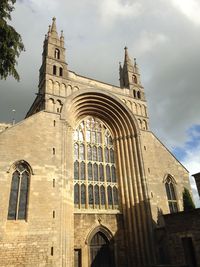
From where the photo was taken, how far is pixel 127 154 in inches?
866

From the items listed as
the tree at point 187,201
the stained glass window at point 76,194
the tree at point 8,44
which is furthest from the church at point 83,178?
the tree at point 8,44

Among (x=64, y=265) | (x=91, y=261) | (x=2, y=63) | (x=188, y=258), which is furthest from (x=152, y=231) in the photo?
(x=2, y=63)

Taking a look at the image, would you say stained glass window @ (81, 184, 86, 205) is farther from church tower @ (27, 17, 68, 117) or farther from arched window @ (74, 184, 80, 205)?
church tower @ (27, 17, 68, 117)

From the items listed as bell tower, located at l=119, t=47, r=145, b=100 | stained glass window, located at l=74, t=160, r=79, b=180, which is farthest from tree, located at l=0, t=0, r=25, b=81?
bell tower, located at l=119, t=47, r=145, b=100

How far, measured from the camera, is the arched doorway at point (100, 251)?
1739 centimetres

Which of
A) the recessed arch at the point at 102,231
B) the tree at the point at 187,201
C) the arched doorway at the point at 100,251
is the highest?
the tree at the point at 187,201

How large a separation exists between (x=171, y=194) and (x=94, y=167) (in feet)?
24.0

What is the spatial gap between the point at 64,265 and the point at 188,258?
25.1 ft

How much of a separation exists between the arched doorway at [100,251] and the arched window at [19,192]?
596 cm

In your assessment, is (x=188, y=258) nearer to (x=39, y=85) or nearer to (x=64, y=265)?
(x=64, y=265)

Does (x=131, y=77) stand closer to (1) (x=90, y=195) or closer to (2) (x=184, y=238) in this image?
(1) (x=90, y=195)

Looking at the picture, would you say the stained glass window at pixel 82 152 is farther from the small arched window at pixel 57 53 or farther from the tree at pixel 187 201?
the tree at pixel 187 201

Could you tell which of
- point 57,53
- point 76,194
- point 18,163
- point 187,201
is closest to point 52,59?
point 57,53

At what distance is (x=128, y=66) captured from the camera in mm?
27406
